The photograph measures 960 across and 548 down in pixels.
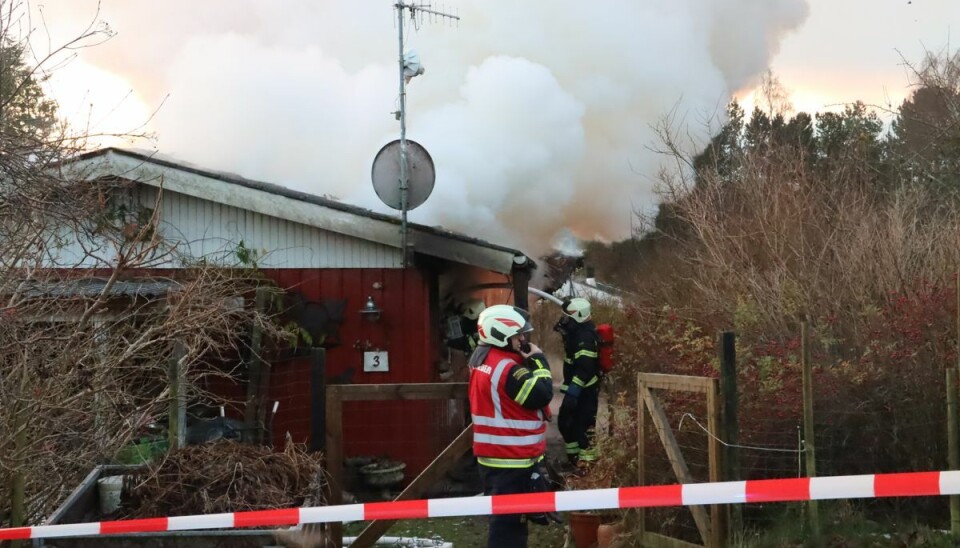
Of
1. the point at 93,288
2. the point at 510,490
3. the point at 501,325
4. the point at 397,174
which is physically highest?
the point at 397,174

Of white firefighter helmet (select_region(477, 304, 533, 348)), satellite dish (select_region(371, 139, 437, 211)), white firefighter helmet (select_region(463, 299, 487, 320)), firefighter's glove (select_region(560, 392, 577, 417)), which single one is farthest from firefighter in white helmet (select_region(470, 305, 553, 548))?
white firefighter helmet (select_region(463, 299, 487, 320))

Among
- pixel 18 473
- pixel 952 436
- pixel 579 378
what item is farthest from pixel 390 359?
pixel 952 436

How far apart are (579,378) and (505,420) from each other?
13.4 feet

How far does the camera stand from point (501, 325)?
5582 mm

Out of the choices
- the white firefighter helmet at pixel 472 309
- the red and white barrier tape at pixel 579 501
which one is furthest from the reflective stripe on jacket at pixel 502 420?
the white firefighter helmet at pixel 472 309

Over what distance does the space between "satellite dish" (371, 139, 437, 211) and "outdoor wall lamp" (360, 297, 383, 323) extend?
1174mm

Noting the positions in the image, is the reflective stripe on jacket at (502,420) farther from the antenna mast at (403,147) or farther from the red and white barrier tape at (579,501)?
the antenna mast at (403,147)

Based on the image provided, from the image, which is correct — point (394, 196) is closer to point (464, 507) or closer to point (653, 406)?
point (653, 406)

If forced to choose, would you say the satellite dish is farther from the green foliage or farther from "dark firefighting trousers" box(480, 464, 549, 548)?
"dark firefighting trousers" box(480, 464, 549, 548)

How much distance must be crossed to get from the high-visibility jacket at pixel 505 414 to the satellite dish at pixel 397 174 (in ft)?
14.9

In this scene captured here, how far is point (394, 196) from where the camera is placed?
32.5 feet

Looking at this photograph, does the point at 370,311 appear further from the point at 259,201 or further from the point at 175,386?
the point at 175,386

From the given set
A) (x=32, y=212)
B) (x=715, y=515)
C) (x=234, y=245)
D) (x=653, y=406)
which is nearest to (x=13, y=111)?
(x=32, y=212)

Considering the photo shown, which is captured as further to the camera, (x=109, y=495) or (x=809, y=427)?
(x=809, y=427)
